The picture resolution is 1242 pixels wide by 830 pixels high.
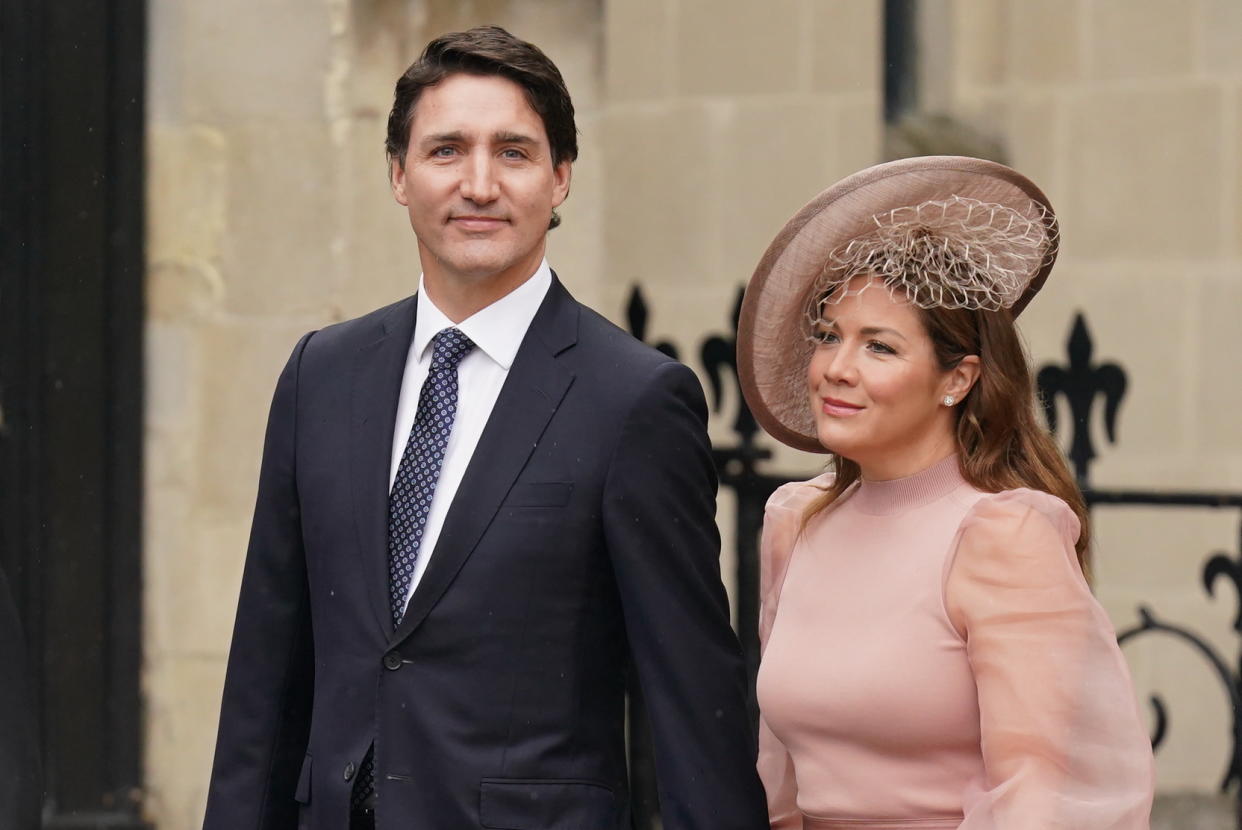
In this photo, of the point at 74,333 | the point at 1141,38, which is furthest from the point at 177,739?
the point at 1141,38

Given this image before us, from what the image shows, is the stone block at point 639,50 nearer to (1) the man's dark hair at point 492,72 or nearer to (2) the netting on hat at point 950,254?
(1) the man's dark hair at point 492,72

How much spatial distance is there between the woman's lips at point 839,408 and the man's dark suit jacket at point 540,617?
0.66 feet

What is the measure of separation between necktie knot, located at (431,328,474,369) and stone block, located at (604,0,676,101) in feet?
12.9

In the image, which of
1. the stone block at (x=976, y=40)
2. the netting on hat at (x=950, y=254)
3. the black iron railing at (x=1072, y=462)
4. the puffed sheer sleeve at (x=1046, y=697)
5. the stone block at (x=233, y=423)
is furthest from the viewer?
the stone block at (x=976, y=40)

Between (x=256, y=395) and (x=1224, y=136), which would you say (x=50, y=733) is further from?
(x=1224, y=136)

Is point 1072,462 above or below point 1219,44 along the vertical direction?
below

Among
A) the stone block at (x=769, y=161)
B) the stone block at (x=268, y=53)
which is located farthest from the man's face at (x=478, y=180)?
the stone block at (x=769, y=161)

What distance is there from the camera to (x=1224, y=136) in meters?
6.61

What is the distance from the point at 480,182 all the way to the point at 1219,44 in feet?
15.3

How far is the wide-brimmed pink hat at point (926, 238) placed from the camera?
8.44ft

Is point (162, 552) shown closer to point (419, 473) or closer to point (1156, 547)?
point (419, 473)

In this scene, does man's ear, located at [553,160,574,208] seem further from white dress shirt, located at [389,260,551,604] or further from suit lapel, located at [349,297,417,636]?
suit lapel, located at [349,297,417,636]

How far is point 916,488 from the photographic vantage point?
2631mm

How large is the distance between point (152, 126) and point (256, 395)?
28.4 inches
